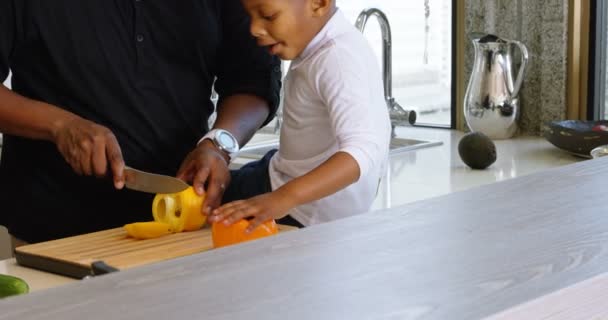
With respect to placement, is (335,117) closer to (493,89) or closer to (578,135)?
(578,135)

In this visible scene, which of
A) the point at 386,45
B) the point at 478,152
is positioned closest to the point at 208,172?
the point at 478,152

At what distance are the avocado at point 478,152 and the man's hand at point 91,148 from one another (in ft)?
3.78

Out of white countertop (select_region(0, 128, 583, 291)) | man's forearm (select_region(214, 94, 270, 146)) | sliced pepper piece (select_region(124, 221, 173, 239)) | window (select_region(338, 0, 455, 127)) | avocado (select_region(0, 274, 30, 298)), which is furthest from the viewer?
window (select_region(338, 0, 455, 127))

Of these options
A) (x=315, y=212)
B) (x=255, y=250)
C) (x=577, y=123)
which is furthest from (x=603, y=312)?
(x=577, y=123)

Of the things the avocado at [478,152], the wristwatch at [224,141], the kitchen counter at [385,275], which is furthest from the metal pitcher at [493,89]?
the kitchen counter at [385,275]

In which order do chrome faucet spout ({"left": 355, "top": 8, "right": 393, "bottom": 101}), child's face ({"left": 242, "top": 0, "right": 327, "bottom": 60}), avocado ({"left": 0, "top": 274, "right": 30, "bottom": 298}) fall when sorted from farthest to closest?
chrome faucet spout ({"left": 355, "top": 8, "right": 393, "bottom": 101}) < child's face ({"left": 242, "top": 0, "right": 327, "bottom": 60}) < avocado ({"left": 0, "top": 274, "right": 30, "bottom": 298})

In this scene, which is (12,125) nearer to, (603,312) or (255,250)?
(255,250)

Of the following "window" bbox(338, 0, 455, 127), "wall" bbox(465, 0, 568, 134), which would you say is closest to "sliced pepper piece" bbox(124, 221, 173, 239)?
"wall" bbox(465, 0, 568, 134)

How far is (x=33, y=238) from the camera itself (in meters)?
1.61

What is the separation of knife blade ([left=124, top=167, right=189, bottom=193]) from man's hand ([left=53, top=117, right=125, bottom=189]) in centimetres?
2

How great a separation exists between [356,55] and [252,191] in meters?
0.32

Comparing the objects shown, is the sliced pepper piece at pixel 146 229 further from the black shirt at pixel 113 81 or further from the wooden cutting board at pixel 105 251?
the black shirt at pixel 113 81

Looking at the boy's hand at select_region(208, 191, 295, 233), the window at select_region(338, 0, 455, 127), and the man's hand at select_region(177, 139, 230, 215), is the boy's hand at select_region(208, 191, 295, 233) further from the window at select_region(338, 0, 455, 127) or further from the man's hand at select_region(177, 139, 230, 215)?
the window at select_region(338, 0, 455, 127)

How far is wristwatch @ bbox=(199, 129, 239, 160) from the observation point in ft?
5.01
